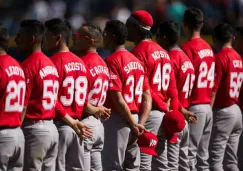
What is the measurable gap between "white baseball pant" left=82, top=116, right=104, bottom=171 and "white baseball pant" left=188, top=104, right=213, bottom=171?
1.94 meters

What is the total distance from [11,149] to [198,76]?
12.5 ft

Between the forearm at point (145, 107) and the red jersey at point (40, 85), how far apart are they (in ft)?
5.05

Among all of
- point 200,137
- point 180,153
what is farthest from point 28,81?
point 200,137

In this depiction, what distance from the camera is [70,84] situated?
34.4 ft

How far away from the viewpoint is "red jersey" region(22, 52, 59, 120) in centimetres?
1001

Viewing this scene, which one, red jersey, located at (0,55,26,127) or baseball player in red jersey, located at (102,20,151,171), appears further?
baseball player in red jersey, located at (102,20,151,171)

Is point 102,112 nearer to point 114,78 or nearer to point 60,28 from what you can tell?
point 114,78

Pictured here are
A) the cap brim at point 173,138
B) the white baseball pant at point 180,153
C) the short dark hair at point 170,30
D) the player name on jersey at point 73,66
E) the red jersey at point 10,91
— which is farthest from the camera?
the white baseball pant at point 180,153

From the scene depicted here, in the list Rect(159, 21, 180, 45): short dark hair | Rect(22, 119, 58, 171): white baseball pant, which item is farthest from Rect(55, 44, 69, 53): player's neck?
Rect(159, 21, 180, 45): short dark hair

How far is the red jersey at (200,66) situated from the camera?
12680 mm

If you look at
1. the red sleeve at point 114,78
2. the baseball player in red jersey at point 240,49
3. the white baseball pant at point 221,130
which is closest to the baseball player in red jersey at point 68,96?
the red sleeve at point 114,78

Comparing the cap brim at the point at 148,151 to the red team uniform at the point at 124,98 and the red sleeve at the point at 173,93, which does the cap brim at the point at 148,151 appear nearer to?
the red team uniform at the point at 124,98

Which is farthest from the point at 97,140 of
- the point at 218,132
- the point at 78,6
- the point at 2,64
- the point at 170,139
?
the point at 78,6

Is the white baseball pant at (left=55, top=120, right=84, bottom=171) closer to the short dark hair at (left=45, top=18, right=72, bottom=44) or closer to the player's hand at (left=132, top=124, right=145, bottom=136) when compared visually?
the player's hand at (left=132, top=124, right=145, bottom=136)
